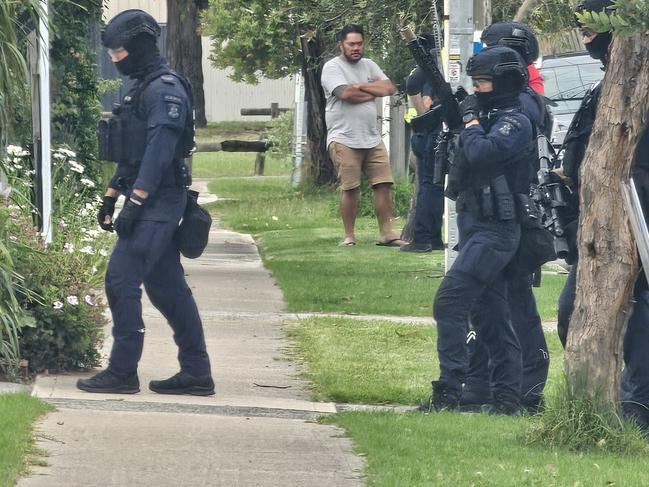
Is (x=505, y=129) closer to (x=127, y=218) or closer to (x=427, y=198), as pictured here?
(x=127, y=218)

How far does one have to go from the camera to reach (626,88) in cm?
608

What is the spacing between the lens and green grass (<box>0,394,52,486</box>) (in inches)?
216

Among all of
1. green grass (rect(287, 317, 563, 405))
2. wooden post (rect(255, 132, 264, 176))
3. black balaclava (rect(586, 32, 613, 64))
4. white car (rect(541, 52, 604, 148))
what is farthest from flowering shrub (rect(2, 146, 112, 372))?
wooden post (rect(255, 132, 264, 176))

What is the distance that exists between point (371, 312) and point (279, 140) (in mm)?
14365

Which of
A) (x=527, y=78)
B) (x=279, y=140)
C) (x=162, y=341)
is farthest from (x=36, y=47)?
(x=279, y=140)

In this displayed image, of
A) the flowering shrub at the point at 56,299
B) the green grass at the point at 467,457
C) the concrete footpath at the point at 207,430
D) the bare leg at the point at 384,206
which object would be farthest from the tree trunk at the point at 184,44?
the green grass at the point at 467,457

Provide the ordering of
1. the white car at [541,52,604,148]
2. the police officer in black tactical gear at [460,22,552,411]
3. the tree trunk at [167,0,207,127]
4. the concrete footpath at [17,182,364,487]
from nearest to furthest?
1. the concrete footpath at [17,182,364,487]
2. the police officer in black tactical gear at [460,22,552,411]
3. the white car at [541,52,604,148]
4. the tree trunk at [167,0,207,127]

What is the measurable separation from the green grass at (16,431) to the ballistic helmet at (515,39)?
2.76 m

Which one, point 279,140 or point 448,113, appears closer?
point 448,113

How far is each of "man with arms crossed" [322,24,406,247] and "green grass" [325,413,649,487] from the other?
6588 mm

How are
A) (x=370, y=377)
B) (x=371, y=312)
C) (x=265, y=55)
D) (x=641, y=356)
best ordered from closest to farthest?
(x=641, y=356) < (x=370, y=377) < (x=371, y=312) < (x=265, y=55)

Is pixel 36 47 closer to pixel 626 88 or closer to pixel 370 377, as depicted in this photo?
pixel 370 377

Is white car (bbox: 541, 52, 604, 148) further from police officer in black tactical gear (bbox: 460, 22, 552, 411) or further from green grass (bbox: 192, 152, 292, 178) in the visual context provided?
police officer in black tactical gear (bbox: 460, 22, 552, 411)

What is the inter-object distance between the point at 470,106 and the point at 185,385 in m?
1.94
